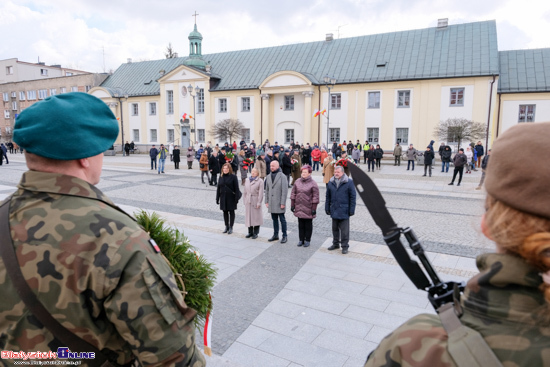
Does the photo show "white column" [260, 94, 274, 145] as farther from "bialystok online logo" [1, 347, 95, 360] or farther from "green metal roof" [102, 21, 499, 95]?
"bialystok online logo" [1, 347, 95, 360]

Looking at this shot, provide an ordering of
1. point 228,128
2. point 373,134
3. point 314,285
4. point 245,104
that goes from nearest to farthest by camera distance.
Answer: point 314,285, point 373,134, point 228,128, point 245,104

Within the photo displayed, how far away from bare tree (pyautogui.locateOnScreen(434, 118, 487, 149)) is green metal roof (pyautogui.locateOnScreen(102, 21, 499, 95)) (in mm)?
4514

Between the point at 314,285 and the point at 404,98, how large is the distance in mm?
31064

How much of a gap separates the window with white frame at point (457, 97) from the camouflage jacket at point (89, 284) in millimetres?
34559

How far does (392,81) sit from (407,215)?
82.0 feet

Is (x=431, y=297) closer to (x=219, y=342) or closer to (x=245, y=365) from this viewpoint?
(x=245, y=365)

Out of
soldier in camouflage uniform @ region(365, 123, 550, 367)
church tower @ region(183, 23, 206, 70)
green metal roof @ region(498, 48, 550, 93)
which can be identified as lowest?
soldier in camouflage uniform @ region(365, 123, 550, 367)

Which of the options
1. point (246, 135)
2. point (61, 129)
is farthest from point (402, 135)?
point (61, 129)

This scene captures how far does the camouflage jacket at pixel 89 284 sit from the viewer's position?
1.45 meters

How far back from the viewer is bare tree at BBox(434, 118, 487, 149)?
28375mm

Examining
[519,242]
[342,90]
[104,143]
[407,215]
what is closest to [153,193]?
[407,215]

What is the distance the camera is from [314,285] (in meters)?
6.06

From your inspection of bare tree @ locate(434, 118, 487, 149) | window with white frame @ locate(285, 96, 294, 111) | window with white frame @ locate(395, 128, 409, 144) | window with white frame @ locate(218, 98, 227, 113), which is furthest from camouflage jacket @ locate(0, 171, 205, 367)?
window with white frame @ locate(218, 98, 227, 113)

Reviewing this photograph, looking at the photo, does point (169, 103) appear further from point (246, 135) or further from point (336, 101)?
point (336, 101)
